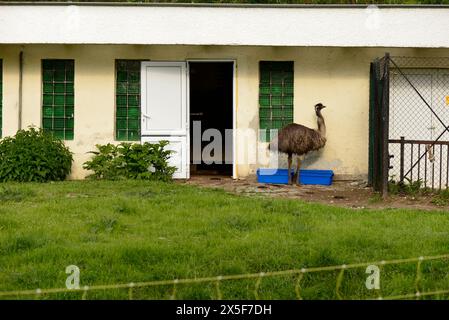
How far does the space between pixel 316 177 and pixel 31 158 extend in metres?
5.34

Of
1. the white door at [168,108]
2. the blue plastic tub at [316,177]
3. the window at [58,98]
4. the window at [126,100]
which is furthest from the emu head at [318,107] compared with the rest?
the window at [58,98]

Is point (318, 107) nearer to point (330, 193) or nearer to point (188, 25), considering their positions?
point (330, 193)

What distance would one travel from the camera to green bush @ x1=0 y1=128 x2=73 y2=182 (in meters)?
13.6

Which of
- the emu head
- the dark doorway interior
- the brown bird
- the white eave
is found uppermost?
the white eave

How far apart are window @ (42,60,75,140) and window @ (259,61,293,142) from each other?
376 centimetres

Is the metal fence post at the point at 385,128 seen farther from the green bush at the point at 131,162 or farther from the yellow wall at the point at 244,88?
the green bush at the point at 131,162

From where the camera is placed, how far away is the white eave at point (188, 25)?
1411 centimetres

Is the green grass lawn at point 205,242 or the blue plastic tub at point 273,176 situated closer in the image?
the green grass lawn at point 205,242

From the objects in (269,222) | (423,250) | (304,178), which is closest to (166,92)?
(304,178)

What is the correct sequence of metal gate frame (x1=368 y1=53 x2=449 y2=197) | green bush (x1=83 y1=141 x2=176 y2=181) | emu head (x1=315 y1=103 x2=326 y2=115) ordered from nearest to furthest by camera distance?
metal gate frame (x1=368 y1=53 x2=449 y2=197), green bush (x1=83 y1=141 x2=176 y2=181), emu head (x1=315 y1=103 x2=326 y2=115)

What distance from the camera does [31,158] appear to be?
13.8 meters

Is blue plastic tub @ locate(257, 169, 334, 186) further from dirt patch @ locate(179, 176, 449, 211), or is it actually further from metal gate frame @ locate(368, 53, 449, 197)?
metal gate frame @ locate(368, 53, 449, 197)

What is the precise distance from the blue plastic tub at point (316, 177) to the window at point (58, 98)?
4.63 metres

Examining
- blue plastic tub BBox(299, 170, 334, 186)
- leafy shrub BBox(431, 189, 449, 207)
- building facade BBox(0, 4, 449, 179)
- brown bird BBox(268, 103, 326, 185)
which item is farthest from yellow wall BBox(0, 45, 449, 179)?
leafy shrub BBox(431, 189, 449, 207)
